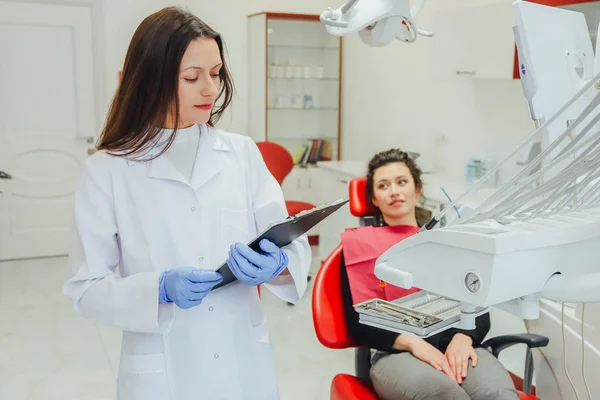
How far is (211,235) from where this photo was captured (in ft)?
4.98

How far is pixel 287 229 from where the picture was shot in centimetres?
137

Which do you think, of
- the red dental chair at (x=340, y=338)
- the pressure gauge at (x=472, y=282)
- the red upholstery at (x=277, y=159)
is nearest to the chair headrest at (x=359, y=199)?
the red dental chair at (x=340, y=338)

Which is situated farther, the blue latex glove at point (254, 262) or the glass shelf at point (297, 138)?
the glass shelf at point (297, 138)

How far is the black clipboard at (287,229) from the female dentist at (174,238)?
0.02m

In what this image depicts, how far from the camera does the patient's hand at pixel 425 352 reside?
1.97m

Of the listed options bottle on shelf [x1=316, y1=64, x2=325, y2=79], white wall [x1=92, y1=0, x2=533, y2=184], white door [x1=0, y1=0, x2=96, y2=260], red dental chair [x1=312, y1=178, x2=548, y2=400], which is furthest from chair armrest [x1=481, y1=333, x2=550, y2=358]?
white door [x1=0, y1=0, x2=96, y2=260]

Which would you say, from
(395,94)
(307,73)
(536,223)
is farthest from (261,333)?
(307,73)

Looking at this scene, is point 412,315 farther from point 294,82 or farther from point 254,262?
point 294,82

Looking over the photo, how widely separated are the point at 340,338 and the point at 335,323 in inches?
1.9

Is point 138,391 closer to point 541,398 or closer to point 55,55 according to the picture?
point 541,398

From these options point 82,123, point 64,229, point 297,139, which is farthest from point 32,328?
point 297,139

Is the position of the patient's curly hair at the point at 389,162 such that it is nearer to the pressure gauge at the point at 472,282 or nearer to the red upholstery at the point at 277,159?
the pressure gauge at the point at 472,282

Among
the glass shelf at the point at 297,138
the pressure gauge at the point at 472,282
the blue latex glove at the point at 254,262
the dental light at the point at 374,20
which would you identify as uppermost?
the dental light at the point at 374,20

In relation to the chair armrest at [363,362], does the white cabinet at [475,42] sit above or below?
above
